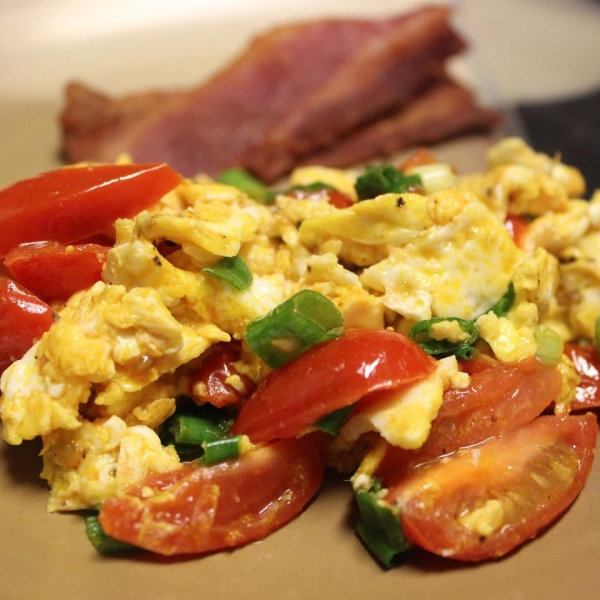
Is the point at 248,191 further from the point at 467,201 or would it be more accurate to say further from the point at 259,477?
the point at 259,477

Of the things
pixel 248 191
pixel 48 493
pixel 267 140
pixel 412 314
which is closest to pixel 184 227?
pixel 412 314

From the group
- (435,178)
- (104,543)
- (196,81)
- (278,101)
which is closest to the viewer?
(104,543)

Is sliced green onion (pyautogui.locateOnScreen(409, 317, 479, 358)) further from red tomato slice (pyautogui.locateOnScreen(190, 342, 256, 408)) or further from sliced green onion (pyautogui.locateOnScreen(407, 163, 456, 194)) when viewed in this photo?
sliced green onion (pyautogui.locateOnScreen(407, 163, 456, 194))

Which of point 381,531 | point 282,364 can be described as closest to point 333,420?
point 282,364

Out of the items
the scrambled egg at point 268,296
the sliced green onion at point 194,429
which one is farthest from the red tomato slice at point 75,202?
the sliced green onion at point 194,429

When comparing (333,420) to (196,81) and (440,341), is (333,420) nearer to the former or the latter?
(440,341)

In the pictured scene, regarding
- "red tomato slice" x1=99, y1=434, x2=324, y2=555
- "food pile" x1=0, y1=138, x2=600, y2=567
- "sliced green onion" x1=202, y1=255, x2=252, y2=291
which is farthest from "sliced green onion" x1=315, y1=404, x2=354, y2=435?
"sliced green onion" x1=202, y1=255, x2=252, y2=291
